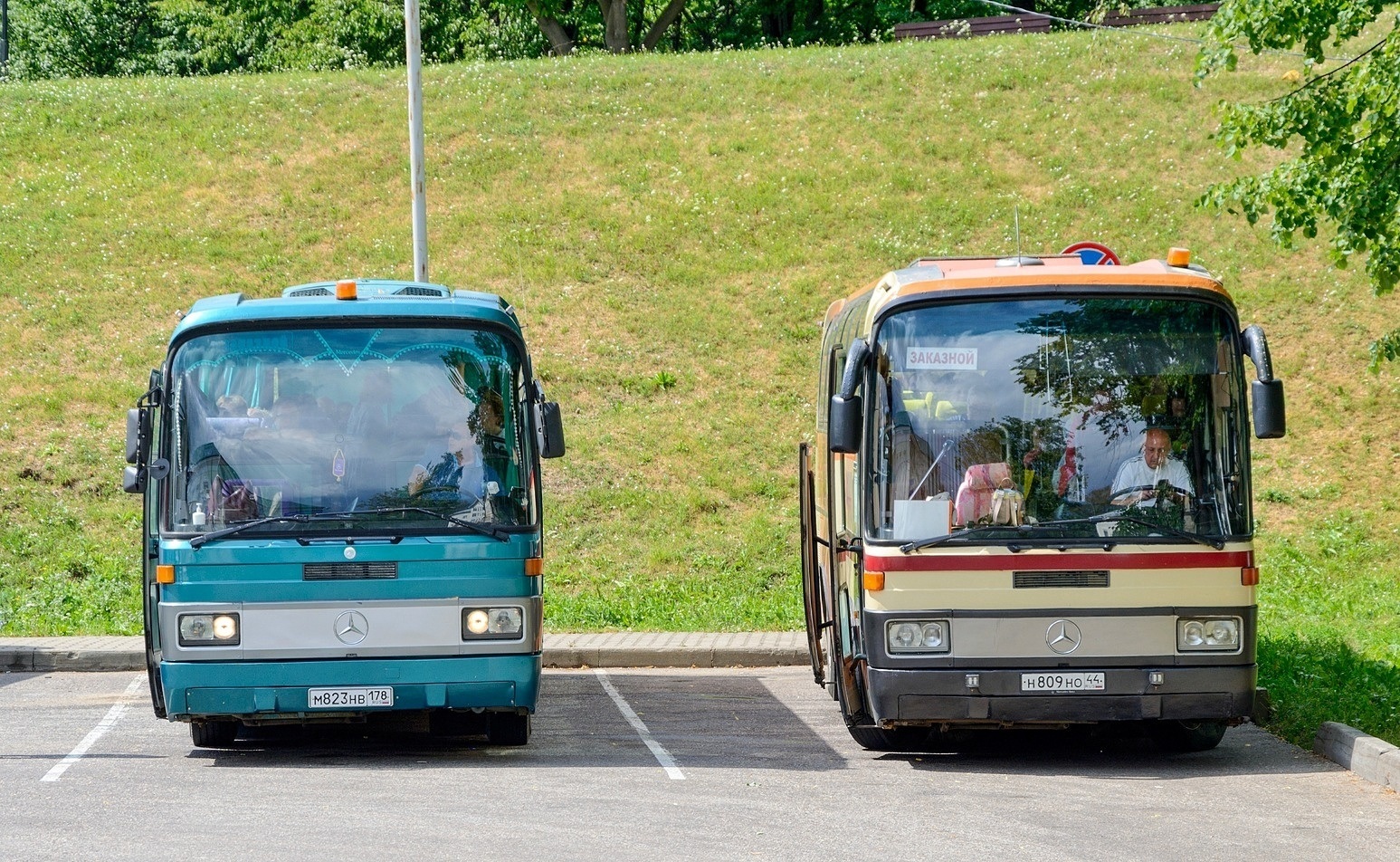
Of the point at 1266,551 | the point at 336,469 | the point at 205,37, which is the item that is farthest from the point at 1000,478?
the point at 205,37

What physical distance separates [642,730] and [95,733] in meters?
3.62

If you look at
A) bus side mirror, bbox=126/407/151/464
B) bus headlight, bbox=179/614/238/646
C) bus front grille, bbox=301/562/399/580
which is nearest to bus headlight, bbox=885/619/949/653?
bus front grille, bbox=301/562/399/580

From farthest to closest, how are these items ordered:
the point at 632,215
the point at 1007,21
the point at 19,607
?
the point at 1007,21, the point at 632,215, the point at 19,607

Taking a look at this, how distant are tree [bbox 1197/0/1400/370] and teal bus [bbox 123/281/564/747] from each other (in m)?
6.46

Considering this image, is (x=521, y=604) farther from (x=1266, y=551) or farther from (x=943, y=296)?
(x=1266, y=551)

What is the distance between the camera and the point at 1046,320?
947 cm

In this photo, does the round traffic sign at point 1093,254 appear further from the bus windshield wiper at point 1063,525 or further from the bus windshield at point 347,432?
the bus windshield at point 347,432

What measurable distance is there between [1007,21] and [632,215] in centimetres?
1534

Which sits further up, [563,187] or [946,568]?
[563,187]

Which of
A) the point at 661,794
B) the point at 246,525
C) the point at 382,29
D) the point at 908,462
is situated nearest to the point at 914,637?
the point at 908,462

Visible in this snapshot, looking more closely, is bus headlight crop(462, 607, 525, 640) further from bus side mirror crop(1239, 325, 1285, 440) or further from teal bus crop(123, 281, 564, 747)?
bus side mirror crop(1239, 325, 1285, 440)

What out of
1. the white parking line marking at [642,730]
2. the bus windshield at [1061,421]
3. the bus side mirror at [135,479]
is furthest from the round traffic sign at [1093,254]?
the bus side mirror at [135,479]

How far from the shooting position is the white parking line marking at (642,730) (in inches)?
371

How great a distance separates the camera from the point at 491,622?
9383mm
